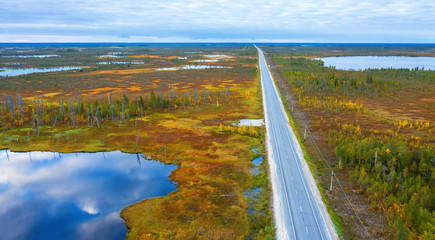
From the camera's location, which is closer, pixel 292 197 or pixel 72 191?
pixel 292 197

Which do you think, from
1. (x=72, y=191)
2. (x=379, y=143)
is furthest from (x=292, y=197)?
(x=72, y=191)


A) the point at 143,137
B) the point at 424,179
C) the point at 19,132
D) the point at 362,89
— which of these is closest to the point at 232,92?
the point at 362,89

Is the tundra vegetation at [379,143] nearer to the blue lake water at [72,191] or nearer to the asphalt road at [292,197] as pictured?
the asphalt road at [292,197]

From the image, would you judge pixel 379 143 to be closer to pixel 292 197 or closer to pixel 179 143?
pixel 292 197

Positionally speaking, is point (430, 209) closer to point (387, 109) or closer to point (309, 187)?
point (309, 187)

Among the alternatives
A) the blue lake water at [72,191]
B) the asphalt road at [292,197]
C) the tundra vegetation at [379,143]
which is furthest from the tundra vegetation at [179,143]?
the tundra vegetation at [379,143]

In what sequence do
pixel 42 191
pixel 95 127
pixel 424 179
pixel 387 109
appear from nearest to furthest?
pixel 424 179 → pixel 42 191 → pixel 95 127 → pixel 387 109
